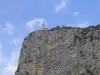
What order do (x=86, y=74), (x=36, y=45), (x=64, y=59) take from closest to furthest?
1. (x=86, y=74)
2. (x=64, y=59)
3. (x=36, y=45)

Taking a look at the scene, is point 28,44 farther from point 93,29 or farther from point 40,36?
point 93,29

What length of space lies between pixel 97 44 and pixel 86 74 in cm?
470

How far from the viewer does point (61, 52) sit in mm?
59875

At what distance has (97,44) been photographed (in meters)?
57.1

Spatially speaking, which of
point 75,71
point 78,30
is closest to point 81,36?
point 78,30

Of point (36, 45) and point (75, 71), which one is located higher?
point (36, 45)

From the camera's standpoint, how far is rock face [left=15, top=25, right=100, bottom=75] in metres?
56.3

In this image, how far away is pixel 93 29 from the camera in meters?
59.2

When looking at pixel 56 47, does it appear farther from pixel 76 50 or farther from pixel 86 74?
pixel 86 74

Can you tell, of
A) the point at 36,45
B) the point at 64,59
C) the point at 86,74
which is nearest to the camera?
the point at 86,74

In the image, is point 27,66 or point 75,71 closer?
point 75,71

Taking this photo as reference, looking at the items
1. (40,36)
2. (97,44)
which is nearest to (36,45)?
(40,36)

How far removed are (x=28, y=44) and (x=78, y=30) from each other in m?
8.57

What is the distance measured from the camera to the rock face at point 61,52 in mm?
56344
